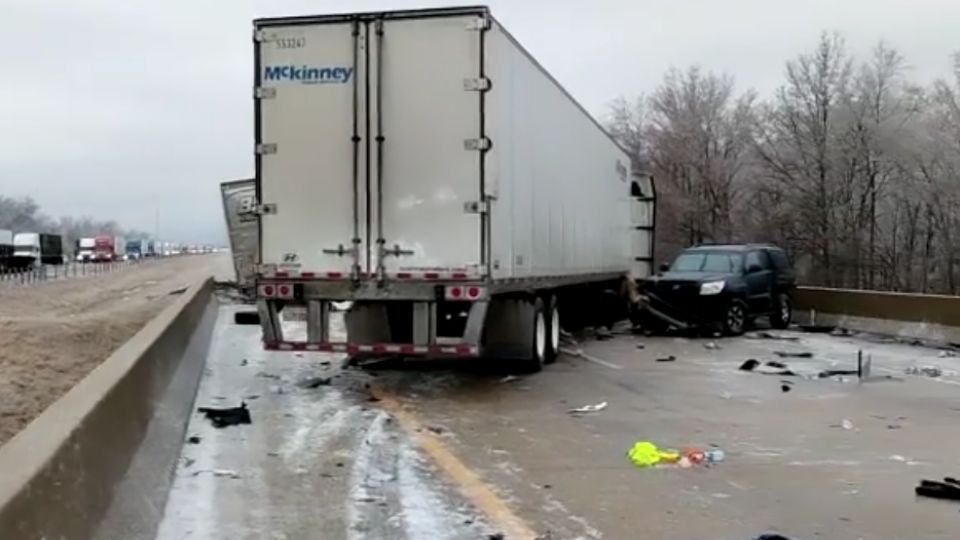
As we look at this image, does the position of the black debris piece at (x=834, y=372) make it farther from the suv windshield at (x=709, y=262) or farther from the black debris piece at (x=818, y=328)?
the black debris piece at (x=818, y=328)

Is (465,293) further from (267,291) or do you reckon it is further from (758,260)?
Result: (758,260)

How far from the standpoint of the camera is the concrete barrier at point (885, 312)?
21.8m

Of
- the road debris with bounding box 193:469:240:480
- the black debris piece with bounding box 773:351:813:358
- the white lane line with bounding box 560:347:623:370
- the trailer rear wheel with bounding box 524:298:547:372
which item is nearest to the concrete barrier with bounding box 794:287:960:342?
the black debris piece with bounding box 773:351:813:358

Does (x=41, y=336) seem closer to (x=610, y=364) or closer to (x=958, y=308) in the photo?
(x=610, y=364)

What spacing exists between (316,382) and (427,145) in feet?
11.8

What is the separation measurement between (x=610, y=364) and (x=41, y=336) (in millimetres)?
11452

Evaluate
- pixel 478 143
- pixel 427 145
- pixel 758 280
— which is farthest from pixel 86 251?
pixel 478 143

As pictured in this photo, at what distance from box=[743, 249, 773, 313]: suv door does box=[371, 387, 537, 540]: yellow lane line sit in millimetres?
13796

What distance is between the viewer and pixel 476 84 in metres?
12.2

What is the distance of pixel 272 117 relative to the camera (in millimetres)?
12750

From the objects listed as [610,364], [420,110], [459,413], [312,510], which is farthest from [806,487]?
[610,364]

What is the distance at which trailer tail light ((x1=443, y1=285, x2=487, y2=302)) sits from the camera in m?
12.3

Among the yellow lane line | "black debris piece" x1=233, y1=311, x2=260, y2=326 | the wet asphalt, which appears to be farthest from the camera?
"black debris piece" x1=233, y1=311, x2=260, y2=326

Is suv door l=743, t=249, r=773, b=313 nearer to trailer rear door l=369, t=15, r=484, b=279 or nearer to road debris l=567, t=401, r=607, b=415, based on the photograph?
road debris l=567, t=401, r=607, b=415
